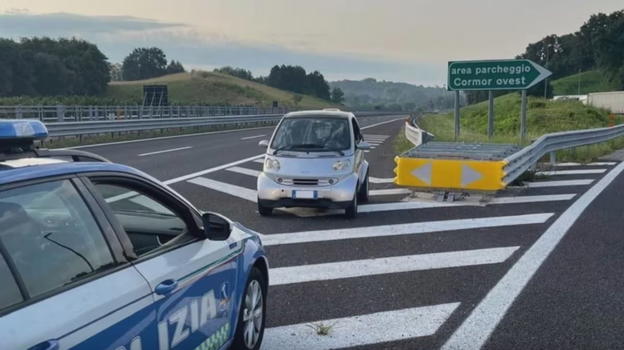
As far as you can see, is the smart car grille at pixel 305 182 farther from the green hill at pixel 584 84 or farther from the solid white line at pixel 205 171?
the green hill at pixel 584 84

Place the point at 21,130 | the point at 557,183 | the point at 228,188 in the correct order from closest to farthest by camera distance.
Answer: the point at 21,130
the point at 228,188
the point at 557,183

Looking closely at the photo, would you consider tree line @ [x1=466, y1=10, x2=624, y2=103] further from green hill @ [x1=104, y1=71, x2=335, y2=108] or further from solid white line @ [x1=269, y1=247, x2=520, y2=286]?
solid white line @ [x1=269, y1=247, x2=520, y2=286]

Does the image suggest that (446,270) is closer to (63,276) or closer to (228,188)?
(63,276)

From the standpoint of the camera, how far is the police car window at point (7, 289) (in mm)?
2277

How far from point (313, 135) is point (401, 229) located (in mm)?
2438

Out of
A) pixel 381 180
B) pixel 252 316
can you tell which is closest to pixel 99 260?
pixel 252 316

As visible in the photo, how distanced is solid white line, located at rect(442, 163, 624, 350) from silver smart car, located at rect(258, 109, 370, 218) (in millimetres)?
2939

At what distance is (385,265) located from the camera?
7.03 meters

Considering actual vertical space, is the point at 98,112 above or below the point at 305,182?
above

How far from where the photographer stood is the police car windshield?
10.2 meters

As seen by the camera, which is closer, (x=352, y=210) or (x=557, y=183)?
(x=352, y=210)

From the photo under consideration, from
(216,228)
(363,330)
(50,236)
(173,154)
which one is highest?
(50,236)

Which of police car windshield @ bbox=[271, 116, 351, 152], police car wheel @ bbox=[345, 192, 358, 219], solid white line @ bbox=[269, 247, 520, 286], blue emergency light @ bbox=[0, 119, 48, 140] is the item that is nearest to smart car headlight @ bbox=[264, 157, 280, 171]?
police car windshield @ bbox=[271, 116, 351, 152]

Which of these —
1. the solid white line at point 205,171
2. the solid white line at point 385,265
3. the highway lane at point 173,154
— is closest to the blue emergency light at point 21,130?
the solid white line at point 385,265
